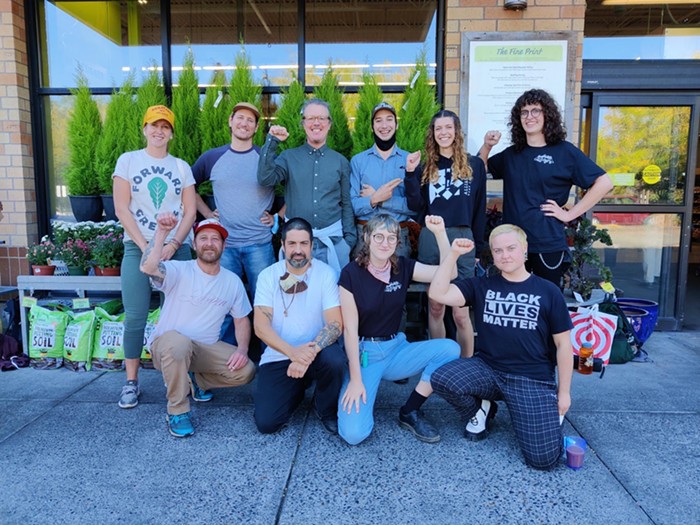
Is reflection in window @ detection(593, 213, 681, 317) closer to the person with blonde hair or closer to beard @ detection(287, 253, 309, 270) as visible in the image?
the person with blonde hair

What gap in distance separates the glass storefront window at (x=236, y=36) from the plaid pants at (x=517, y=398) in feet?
11.9

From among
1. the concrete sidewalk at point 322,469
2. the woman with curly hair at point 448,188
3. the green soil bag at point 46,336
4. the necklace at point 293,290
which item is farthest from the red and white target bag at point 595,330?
the green soil bag at point 46,336

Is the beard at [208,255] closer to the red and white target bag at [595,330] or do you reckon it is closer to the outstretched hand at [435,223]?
the outstretched hand at [435,223]

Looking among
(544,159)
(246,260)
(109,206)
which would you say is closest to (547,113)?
(544,159)

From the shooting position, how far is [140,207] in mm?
3564

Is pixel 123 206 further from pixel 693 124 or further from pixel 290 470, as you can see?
pixel 693 124

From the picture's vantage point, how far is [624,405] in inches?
139

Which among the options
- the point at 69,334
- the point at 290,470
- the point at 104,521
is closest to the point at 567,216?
the point at 290,470

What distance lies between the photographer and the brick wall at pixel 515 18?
15.4ft

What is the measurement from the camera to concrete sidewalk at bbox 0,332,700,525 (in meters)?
2.37

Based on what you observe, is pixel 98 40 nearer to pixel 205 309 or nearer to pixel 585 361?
pixel 205 309

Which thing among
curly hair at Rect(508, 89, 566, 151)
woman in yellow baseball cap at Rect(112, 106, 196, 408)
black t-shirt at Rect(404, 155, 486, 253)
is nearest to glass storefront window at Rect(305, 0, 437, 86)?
curly hair at Rect(508, 89, 566, 151)

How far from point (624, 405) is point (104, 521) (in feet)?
10.3

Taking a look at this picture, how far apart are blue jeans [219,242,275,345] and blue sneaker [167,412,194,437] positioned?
2.79ft
